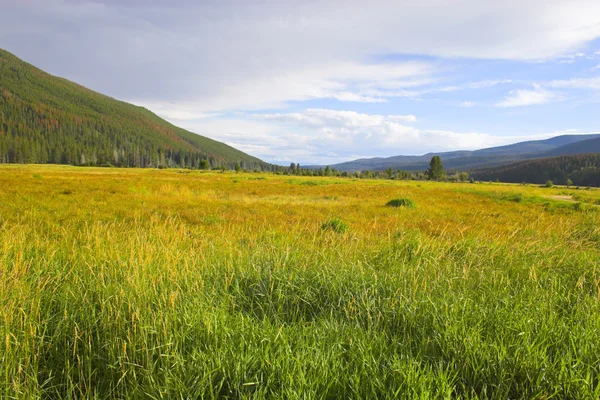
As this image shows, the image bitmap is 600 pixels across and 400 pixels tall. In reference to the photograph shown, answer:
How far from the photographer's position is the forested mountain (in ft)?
458

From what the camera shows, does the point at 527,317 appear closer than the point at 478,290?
Yes

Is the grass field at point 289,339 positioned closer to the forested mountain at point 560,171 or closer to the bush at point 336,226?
the bush at point 336,226

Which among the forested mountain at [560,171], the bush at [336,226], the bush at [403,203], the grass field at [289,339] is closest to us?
the grass field at [289,339]

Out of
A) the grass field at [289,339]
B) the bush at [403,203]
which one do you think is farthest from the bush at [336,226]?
the bush at [403,203]

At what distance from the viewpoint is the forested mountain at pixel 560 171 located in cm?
13968

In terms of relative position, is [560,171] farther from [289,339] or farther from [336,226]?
[289,339]

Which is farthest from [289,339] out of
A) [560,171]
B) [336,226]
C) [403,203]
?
[560,171]

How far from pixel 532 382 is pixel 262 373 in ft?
6.42

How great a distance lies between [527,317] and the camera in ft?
9.16

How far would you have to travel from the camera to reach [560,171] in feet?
527

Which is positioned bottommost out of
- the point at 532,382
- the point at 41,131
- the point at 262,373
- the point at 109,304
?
the point at 532,382

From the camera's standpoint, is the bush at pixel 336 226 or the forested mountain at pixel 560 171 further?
the forested mountain at pixel 560 171

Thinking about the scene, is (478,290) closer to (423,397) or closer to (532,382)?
(532,382)

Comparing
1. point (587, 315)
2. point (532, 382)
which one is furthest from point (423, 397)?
point (587, 315)
